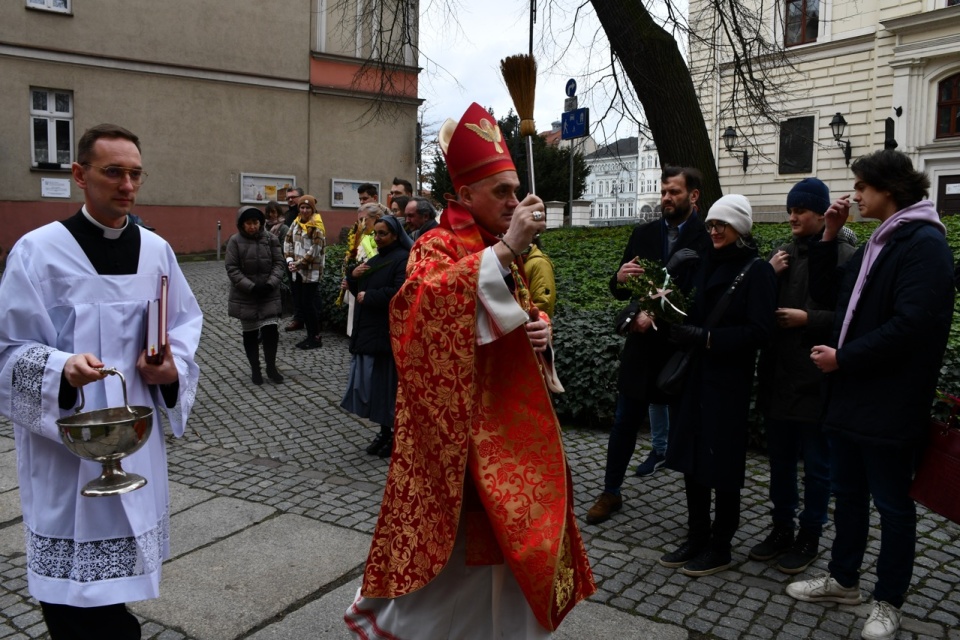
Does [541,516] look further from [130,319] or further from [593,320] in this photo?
[593,320]

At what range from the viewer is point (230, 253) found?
330 inches

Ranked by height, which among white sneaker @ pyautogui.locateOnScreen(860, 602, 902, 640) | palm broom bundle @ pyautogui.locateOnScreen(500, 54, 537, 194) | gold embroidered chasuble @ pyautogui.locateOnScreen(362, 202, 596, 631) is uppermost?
palm broom bundle @ pyautogui.locateOnScreen(500, 54, 537, 194)

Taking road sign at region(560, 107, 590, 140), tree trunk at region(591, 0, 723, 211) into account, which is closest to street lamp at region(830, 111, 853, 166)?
tree trunk at region(591, 0, 723, 211)

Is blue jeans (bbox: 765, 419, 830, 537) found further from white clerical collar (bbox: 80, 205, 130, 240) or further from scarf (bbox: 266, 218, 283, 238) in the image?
scarf (bbox: 266, 218, 283, 238)

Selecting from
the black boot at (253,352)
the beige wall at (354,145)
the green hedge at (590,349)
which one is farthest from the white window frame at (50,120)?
the green hedge at (590,349)

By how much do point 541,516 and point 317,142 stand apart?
23009 millimetres

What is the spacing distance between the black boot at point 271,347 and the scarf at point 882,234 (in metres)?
6.13

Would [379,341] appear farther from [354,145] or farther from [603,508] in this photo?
[354,145]

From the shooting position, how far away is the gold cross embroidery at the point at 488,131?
105 inches

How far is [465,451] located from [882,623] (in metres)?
2.05

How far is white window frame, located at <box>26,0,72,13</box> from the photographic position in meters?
19.4

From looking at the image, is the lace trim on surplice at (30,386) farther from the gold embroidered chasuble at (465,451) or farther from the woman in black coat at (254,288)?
the woman in black coat at (254,288)

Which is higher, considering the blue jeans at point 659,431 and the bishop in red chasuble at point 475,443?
the bishop in red chasuble at point 475,443

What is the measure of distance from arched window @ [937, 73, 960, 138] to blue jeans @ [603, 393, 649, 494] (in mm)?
25234
